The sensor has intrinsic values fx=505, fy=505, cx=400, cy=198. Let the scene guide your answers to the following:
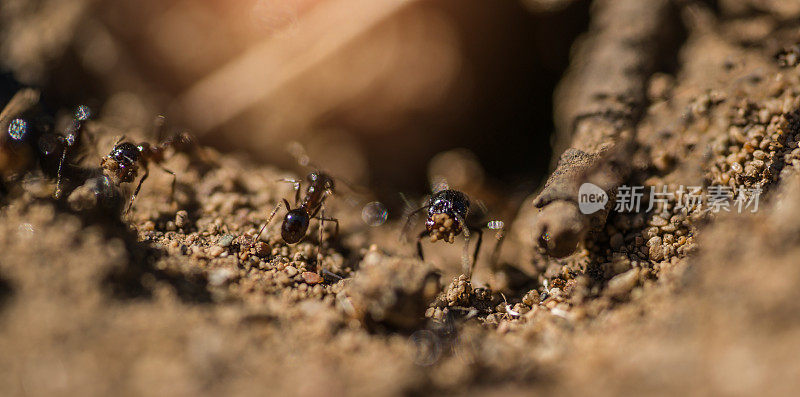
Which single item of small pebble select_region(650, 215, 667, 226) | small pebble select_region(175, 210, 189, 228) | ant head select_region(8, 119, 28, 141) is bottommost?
small pebble select_region(175, 210, 189, 228)

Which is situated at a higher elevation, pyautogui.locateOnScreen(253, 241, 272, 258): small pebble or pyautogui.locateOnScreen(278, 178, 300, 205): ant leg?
pyautogui.locateOnScreen(278, 178, 300, 205): ant leg

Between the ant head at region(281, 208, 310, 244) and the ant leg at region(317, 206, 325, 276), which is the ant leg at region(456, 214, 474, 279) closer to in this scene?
the ant leg at region(317, 206, 325, 276)

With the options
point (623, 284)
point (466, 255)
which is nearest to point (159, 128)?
point (466, 255)

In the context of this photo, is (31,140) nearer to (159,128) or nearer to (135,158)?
(135,158)

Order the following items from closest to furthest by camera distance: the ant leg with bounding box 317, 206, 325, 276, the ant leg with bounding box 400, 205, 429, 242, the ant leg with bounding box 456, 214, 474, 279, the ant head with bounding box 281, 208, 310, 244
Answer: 1. the ant leg with bounding box 317, 206, 325, 276
2. the ant head with bounding box 281, 208, 310, 244
3. the ant leg with bounding box 456, 214, 474, 279
4. the ant leg with bounding box 400, 205, 429, 242

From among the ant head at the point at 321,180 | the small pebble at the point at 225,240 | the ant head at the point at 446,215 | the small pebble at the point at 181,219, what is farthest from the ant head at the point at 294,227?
the ant head at the point at 446,215

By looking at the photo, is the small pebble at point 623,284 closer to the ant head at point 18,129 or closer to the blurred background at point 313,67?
the blurred background at point 313,67

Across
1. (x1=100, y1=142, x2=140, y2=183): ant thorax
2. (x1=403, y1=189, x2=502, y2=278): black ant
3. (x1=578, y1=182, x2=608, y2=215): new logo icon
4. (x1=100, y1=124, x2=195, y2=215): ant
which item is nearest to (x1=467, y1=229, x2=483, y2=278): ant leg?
(x1=403, y1=189, x2=502, y2=278): black ant
